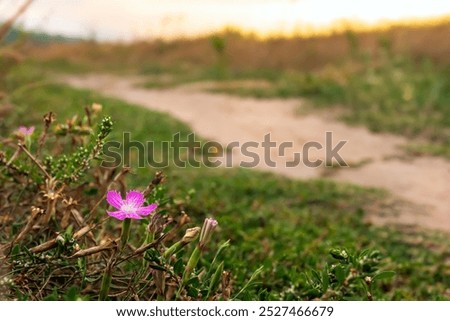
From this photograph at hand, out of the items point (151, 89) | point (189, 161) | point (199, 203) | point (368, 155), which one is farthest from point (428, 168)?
point (151, 89)

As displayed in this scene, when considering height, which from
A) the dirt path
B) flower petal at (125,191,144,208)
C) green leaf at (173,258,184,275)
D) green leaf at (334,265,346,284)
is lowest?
the dirt path

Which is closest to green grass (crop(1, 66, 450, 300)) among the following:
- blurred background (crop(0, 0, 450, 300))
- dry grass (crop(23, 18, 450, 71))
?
blurred background (crop(0, 0, 450, 300))

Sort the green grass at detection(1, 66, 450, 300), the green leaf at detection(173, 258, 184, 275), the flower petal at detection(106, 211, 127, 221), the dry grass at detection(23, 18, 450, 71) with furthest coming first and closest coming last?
the dry grass at detection(23, 18, 450, 71), the green grass at detection(1, 66, 450, 300), the green leaf at detection(173, 258, 184, 275), the flower petal at detection(106, 211, 127, 221)

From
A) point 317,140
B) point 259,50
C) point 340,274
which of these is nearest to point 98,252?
point 340,274

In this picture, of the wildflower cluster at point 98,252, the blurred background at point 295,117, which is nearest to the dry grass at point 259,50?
the blurred background at point 295,117

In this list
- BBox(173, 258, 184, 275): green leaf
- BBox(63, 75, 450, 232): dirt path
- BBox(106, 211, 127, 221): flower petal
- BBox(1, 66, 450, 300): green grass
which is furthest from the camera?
BBox(63, 75, 450, 232): dirt path

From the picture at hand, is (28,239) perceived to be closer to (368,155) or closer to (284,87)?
(368,155)

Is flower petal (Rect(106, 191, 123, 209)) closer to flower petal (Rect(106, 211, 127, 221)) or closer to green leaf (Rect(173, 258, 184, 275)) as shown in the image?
A: flower petal (Rect(106, 211, 127, 221))

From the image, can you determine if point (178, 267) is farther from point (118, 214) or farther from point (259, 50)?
point (259, 50)
